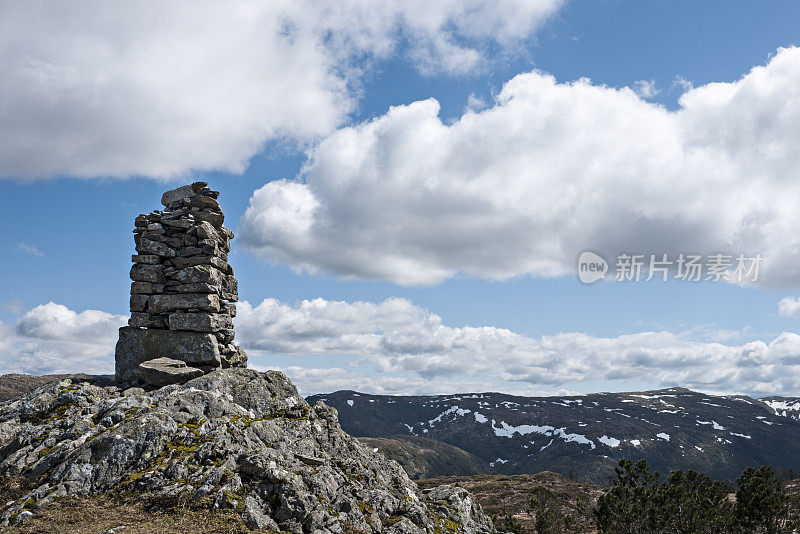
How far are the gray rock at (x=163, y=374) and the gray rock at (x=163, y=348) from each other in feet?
4.39

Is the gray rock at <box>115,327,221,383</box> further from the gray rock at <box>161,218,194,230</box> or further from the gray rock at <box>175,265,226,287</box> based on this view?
the gray rock at <box>161,218,194,230</box>

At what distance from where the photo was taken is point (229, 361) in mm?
21234

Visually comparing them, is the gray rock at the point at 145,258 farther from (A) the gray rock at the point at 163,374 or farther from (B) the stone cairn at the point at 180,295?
(A) the gray rock at the point at 163,374

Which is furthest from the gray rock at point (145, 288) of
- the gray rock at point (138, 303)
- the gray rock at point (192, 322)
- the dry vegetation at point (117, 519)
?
the dry vegetation at point (117, 519)

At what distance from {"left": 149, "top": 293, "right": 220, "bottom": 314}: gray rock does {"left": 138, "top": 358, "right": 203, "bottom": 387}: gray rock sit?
2724 millimetres

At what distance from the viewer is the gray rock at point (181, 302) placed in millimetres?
20766

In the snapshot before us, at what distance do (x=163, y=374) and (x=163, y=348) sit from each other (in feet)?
8.29

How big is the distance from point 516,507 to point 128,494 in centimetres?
8936

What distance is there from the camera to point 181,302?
20844 millimetres

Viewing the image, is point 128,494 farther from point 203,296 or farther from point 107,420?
point 203,296

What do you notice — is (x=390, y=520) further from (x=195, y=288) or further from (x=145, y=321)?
(x=145, y=321)

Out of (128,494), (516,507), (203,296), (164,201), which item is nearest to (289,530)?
(128,494)

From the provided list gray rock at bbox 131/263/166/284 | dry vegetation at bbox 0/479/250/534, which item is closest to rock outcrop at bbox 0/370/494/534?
dry vegetation at bbox 0/479/250/534

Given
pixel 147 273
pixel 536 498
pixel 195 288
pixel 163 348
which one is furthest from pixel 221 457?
pixel 536 498
